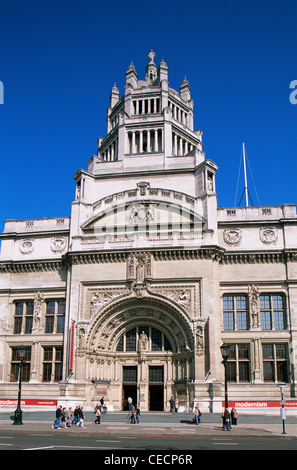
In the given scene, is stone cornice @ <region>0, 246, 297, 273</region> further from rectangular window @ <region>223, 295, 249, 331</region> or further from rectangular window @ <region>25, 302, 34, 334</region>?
rectangular window @ <region>25, 302, 34, 334</region>

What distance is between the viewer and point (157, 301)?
38406 millimetres

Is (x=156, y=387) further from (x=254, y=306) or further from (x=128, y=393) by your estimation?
(x=254, y=306)

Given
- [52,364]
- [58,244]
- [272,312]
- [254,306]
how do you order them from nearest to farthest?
[254,306], [272,312], [52,364], [58,244]

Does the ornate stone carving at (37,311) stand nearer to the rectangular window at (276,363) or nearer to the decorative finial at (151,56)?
the rectangular window at (276,363)

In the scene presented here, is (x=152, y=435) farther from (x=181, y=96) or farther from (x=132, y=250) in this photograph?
(x=181, y=96)

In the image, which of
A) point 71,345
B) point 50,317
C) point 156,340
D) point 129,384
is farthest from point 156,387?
point 50,317

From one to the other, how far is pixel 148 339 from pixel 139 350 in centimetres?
122

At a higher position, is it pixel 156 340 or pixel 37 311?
pixel 37 311

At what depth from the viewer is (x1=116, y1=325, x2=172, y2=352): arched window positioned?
1565 inches

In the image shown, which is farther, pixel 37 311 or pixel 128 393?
pixel 37 311

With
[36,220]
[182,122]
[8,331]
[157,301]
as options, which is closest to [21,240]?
[36,220]

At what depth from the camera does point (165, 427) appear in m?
28.6

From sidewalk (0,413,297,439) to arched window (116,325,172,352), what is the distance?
6.36 meters

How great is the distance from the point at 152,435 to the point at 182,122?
3900 cm
